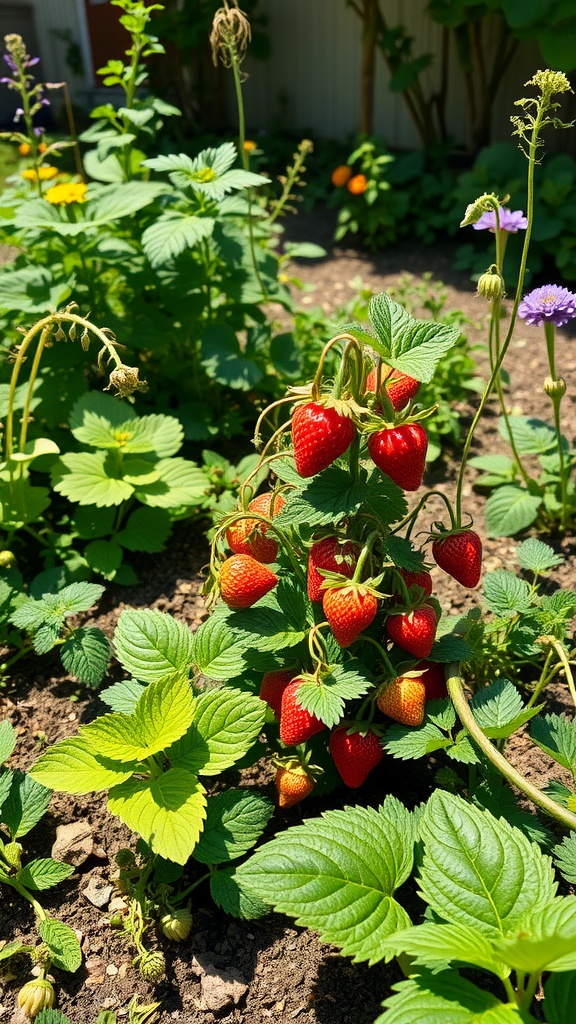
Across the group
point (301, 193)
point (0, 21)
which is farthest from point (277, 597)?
point (0, 21)

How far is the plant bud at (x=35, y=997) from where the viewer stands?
1.36 metres

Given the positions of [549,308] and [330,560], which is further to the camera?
[549,308]

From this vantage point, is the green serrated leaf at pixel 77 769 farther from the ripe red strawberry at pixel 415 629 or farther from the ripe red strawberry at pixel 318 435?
the ripe red strawberry at pixel 318 435

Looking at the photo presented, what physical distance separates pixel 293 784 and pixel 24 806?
1.79 ft

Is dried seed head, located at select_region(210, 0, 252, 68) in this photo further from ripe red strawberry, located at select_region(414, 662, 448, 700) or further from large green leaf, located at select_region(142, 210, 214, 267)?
ripe red strawberry, located at select_region(414, 662, 448, 700)

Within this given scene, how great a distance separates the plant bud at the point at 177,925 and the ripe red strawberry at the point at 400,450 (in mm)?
877

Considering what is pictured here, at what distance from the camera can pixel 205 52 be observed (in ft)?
22.0

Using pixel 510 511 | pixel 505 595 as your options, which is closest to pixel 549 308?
pixel 510 511

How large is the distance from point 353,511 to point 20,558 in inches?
55.3

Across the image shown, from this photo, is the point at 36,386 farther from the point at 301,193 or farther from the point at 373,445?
the point at 301,193

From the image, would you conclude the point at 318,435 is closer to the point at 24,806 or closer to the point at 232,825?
the point at 232,825

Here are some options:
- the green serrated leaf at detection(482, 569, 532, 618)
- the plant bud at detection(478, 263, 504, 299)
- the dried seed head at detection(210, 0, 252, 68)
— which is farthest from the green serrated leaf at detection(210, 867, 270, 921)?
the dried seed head at detection(210, 0, 252, 68)

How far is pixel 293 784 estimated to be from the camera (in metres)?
1.50

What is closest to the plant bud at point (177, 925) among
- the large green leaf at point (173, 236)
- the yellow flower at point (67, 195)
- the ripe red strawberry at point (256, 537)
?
the ripe red strawberry at point (256, 537)
